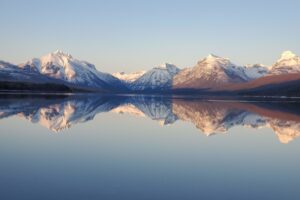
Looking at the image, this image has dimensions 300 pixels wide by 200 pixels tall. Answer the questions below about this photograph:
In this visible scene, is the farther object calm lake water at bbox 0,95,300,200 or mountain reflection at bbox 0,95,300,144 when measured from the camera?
mountain reflection at bbox 0,95,300,144

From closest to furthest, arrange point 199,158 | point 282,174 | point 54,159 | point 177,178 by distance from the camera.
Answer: point 177,178
point 282,174
point 54,159
point 199,158

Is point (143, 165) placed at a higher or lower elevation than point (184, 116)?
lower

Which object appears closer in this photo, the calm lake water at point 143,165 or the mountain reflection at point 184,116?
the calm lake water at point 143,165

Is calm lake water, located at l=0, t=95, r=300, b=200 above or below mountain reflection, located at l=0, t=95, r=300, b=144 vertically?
below

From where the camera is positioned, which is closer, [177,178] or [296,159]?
[177,178]

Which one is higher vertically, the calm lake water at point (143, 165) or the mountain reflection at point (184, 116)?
the mountain reflection at point (184, 116)

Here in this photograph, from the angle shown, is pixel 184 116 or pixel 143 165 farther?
pixel 184 116

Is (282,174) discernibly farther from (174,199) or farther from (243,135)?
(243,135)

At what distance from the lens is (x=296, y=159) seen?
2273 cm

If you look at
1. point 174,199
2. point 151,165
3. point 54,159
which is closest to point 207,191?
point 174,199

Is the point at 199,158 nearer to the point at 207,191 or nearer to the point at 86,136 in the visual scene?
the point at 207,191

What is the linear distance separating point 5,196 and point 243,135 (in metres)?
24.5

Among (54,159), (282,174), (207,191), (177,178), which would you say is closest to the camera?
(207,191)

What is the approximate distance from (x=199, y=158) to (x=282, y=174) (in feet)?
16.2
